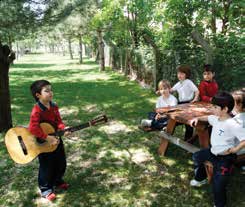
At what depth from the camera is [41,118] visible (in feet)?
12.9

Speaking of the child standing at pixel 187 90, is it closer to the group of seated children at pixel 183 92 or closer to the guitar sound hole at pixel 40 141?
the group of seated children at pixel 183 92

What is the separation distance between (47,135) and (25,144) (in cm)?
29

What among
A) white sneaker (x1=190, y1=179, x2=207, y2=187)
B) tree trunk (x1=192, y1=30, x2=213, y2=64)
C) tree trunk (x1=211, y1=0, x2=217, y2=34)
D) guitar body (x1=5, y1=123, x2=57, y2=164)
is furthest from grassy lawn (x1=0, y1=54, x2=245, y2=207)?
tree trunk (x1=211, y1=0, x2=217, y2=34)

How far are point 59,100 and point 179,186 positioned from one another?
755 centimetres

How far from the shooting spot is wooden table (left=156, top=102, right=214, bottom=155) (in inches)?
174

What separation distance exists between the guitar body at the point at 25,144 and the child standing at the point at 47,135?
82mm

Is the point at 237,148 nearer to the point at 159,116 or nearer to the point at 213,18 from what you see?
the point at 159,116

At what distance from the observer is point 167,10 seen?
31.3 ft

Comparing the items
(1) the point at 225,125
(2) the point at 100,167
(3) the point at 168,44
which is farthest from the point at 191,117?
(3) the point at 168,44

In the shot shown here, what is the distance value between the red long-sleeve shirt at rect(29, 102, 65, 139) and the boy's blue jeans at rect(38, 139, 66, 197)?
1.08ft

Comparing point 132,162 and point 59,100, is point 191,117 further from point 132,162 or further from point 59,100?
point 59,100

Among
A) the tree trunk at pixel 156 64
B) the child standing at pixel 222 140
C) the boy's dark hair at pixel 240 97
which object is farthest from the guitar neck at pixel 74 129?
the tree trunk at pixel 156 64

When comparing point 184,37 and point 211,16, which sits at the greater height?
point 211,16

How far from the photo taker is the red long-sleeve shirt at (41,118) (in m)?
3.84
